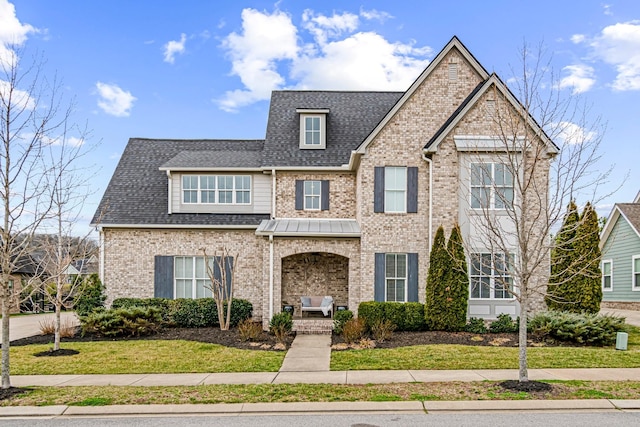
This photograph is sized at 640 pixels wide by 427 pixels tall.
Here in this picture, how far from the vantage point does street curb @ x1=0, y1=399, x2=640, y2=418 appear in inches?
337

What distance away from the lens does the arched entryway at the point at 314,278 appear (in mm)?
20188

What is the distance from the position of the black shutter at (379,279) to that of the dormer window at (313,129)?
5.82 meters

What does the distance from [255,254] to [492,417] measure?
13.1 metres

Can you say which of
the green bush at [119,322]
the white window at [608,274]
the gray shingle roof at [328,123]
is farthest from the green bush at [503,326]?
the white window at [608,274]

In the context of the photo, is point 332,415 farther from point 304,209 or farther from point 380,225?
point 304,209

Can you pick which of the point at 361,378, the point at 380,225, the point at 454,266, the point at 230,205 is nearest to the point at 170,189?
the point at 230,205

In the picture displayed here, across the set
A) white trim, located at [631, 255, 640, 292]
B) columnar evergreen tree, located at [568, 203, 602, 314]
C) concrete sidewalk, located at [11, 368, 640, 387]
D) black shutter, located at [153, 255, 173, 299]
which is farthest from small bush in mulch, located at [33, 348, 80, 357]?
white trim, located at [631, 255, 640, 292]

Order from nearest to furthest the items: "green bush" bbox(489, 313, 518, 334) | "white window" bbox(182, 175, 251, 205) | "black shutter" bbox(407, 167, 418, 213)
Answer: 1. "green bush" bbox(489, 313, 518, 334)
2. "black shutter" bbox(407, 167, 418, 213)
3. "white window" bbox(182, 175, 251, 205)

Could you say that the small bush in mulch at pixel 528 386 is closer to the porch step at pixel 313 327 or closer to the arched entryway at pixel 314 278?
the porch step at pixel 313 327

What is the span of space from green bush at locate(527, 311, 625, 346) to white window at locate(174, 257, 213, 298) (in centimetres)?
1176

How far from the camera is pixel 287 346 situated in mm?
14859

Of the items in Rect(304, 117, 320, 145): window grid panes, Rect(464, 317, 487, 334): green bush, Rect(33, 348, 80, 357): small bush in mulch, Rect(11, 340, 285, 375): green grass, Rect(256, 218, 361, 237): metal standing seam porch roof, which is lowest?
Rect(33, 348, 80, 357): small bush in mulch

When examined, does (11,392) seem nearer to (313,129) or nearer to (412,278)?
(412,278)

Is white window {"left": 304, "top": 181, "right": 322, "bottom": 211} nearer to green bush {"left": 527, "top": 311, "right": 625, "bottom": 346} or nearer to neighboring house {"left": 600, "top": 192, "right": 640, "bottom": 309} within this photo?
green bush {"left": 527, "top": 311, "right": 625, "bottom": 346}
